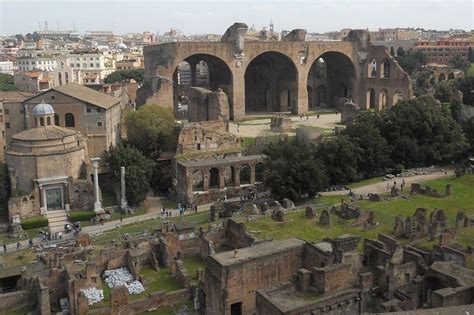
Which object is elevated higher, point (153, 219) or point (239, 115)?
point (239, 115)

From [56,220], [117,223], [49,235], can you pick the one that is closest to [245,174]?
[117,223]

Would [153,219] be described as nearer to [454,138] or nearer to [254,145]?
[254,145]

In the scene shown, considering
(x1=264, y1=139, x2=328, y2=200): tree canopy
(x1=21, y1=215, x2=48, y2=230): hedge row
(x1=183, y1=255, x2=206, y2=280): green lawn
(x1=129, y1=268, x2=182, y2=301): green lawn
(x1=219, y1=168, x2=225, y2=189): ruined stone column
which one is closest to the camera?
(x1=129, y1=268, x2=182, y2=301): green lawn

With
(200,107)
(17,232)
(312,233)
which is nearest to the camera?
(312,233)

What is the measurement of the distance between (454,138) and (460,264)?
25.1 meters

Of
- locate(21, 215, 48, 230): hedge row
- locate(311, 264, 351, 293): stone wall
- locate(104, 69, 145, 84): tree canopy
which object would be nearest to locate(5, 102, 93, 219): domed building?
locate(21, 215, 48, 230): hedge row

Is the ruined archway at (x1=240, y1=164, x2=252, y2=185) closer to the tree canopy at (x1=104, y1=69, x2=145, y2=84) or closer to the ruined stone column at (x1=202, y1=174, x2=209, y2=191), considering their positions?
the ruined stone column at (x1=202, y1=174, x2=209, y2=191)

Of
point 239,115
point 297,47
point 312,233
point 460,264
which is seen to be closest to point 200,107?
point 239,115

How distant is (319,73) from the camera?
240 feet

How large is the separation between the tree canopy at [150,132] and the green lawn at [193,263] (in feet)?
50.2

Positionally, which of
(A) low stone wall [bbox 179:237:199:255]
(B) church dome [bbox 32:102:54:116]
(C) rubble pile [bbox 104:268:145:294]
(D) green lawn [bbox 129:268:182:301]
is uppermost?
(B) church dome [bbox 32:102:54:116]

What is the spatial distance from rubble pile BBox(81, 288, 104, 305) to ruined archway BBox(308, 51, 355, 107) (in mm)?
49157

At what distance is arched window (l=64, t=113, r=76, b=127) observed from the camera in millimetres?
39875

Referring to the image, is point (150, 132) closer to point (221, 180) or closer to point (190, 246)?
point (221, 180)
